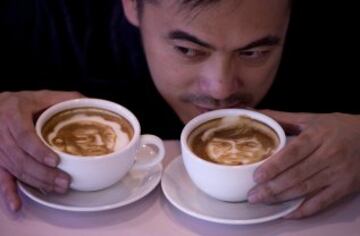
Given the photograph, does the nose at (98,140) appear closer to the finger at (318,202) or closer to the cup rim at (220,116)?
the cup rim at (220,116)

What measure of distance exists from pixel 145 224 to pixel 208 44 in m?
0.37

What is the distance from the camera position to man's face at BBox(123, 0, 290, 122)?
1.15 meters

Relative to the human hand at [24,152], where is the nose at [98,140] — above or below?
above

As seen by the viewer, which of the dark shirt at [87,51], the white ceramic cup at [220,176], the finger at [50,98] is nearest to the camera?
the white ceramic cup at [220,176]

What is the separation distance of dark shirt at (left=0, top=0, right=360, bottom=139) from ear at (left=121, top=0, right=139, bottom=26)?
60mm

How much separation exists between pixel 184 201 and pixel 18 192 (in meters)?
0.30

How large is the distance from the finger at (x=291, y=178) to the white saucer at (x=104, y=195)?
198 mm

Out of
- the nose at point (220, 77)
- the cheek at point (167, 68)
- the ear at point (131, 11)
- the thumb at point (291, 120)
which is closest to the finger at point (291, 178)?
the thumb at point (291, 120)

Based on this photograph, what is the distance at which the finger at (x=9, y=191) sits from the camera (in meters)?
1.04

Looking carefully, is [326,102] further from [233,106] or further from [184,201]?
[184,201]

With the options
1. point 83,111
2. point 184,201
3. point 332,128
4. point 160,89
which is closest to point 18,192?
point 83,111

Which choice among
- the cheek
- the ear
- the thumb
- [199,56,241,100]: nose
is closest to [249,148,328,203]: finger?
the thumb

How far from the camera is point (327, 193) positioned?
1.05 m

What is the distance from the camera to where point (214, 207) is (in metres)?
1.03
